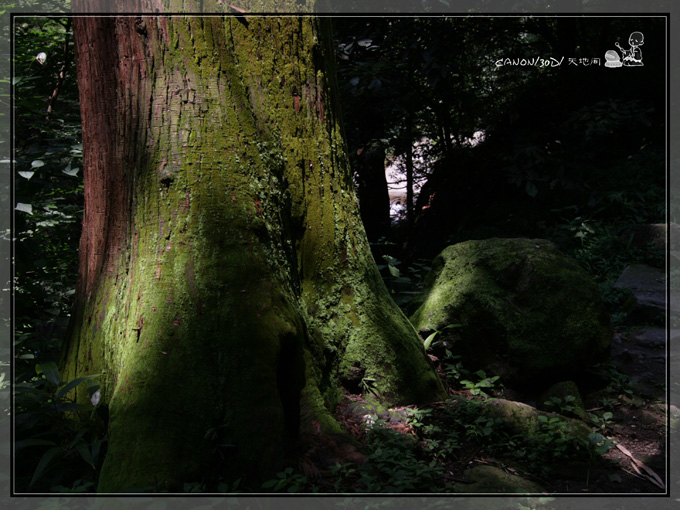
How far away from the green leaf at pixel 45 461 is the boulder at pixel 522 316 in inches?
101

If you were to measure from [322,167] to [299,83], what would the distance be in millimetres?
513

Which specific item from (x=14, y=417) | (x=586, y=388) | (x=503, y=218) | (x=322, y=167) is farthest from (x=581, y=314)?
(x=503, y=218)

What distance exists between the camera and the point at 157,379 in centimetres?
218

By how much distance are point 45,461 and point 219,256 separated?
3.76 feet

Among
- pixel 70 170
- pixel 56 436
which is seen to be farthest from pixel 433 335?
pixel 70 170

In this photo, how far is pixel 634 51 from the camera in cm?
792

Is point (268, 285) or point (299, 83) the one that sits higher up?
point (299, 83)

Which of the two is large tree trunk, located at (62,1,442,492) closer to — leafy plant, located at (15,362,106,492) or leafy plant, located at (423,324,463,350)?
leafy plant, located at (15,362,106,492)

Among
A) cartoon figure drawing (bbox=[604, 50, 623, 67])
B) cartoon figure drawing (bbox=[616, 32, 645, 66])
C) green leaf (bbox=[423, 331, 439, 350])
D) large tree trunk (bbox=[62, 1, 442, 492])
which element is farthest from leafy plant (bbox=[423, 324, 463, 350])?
cartoon figure drawing (bbox=[604, 50, 623, 67])

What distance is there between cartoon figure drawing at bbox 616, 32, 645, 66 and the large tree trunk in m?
6.89

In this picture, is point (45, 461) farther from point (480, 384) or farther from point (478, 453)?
point (480, 384)

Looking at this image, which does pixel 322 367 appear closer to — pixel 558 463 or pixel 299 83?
pixel 558 463

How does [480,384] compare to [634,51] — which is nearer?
[480,384]
